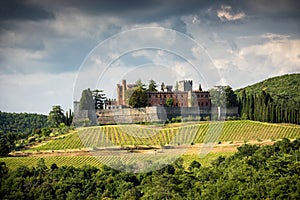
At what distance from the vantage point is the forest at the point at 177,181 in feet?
53.8

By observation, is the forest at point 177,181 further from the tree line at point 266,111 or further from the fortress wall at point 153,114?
the tree line at point 266,111

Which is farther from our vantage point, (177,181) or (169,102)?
(169,102)

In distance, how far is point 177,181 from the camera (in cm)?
1978

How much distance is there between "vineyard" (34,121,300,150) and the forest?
4.25 metres

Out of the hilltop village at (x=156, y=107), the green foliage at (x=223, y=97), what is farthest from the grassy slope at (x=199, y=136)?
the green foliage at (x=223, y=97)

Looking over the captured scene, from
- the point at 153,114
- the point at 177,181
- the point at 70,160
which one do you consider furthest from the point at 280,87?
the point at 177,181

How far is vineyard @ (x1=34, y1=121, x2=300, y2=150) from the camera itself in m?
30.8

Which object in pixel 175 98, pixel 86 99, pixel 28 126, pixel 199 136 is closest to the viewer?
pixel 86 99

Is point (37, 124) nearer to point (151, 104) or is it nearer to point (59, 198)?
point (151, 104)

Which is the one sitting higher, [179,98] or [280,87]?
[280,87]

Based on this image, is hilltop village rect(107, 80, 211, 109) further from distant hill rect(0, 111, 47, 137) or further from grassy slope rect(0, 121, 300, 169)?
distant hill rect(0, 111, 47, 137)

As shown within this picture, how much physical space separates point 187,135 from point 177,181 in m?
12.0

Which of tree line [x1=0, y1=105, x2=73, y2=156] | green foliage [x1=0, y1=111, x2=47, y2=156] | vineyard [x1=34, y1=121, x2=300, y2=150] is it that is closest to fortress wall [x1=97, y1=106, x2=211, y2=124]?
vineyard [x1=34, y1=121, x2=300, y2=150]

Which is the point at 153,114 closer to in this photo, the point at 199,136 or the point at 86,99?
the point at 199,136
